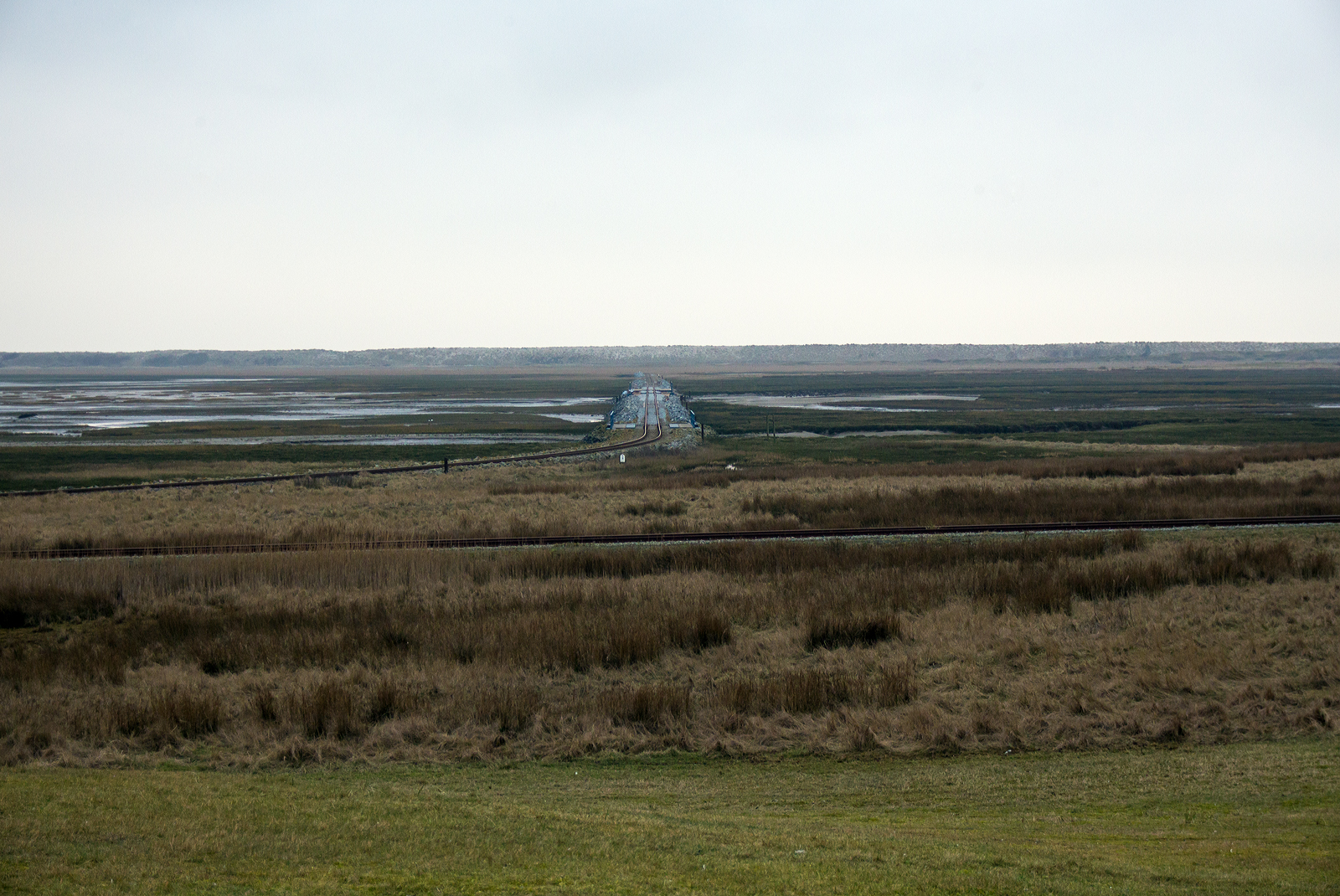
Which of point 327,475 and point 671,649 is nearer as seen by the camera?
point 671,649

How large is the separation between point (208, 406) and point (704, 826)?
4519 inches

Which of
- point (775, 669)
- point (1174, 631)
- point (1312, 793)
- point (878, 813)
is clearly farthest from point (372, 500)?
point (1312, 793)

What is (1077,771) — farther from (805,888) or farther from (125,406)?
(125,406)

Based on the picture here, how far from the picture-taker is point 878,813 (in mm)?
9562

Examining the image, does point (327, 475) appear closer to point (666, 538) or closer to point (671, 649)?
point (666, 538)

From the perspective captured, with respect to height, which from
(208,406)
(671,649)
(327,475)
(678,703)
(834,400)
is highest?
(208,406)

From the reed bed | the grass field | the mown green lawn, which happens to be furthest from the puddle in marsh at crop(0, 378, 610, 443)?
the mown green lawn

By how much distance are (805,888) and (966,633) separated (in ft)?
36.7

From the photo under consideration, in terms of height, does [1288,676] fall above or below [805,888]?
below

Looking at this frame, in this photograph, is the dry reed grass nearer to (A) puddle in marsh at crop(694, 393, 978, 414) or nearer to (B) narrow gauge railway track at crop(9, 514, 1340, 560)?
(B) narrow gauge railway track at crop(9, 514, 1340, 560)

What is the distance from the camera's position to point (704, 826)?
8.83 metres

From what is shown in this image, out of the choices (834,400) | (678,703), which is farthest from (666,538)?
(834,400)

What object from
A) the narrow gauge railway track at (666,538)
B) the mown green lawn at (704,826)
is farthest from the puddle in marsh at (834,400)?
the mown green lawn at (704,826)

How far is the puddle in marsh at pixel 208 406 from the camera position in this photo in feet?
279
